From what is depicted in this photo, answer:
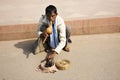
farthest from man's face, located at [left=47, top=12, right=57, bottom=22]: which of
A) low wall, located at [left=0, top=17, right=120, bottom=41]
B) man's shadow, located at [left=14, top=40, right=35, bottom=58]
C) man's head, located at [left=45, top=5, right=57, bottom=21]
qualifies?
low wall, located at [left=0, top=17, right=120, bottom=41]

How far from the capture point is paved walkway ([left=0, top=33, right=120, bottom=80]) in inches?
169

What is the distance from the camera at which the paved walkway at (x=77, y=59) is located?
14.1ft

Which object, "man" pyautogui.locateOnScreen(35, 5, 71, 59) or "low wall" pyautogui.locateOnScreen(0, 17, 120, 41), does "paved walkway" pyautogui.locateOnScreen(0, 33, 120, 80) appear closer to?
"low wall" pyautogui.locateOnScreen(0, 17, 120, 41)

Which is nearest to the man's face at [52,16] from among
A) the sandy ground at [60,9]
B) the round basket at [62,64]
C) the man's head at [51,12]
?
the man's head at [51,12]

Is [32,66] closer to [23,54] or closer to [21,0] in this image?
[23,54]

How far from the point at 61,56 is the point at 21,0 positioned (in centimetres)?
334

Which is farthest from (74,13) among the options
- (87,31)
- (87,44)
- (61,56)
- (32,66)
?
(32,66)

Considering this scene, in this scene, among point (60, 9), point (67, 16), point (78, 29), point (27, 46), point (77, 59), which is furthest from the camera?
point (60, 9)

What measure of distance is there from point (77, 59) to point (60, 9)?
2369mm

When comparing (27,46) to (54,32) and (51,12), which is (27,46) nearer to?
(54,32)

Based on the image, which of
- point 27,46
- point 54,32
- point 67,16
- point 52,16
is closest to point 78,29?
point 67,16

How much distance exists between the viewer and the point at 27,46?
5.35m

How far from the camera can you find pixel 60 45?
4.64 metres

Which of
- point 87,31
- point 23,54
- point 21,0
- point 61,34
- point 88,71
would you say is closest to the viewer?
point 88,71
